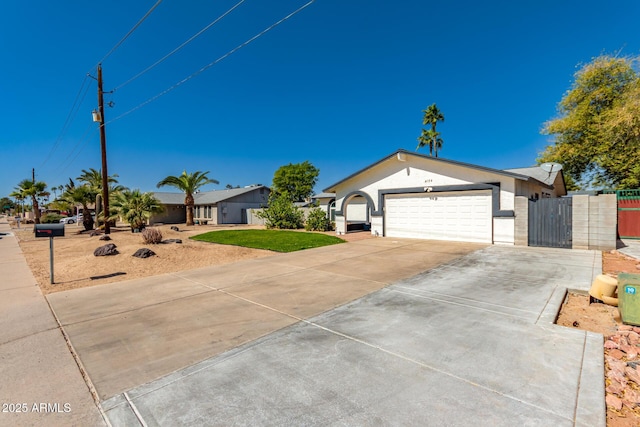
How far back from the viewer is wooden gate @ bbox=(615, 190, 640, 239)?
13.6 m

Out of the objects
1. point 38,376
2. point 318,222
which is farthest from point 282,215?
point 38,376

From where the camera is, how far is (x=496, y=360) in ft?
10.5

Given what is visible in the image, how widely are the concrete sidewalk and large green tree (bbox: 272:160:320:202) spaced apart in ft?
154

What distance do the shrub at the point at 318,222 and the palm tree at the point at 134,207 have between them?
11053 millimetres

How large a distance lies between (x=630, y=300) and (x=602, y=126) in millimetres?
24221

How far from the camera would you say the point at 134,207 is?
20.0 meters

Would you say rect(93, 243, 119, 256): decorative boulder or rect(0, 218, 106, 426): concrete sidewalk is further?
A: rect(93, 243, 119, 256): decorative boulder

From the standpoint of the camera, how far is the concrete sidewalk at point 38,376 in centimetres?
250

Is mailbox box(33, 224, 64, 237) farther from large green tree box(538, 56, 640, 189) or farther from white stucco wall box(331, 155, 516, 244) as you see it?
large green tree box(538, 56, 640, 189)

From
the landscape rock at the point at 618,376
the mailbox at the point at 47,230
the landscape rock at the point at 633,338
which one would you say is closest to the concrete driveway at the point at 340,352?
the landscape rock at the point at 618,376

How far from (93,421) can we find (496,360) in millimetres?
3897

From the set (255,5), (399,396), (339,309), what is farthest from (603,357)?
(255,5)

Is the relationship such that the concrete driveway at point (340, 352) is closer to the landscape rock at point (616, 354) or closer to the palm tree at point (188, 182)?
the landscape rock at point (616, 354)

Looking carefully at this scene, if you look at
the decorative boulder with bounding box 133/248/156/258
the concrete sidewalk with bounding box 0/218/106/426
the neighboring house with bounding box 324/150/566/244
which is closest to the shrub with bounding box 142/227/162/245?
the decorative boulder with bounding box 133/248/156/258
